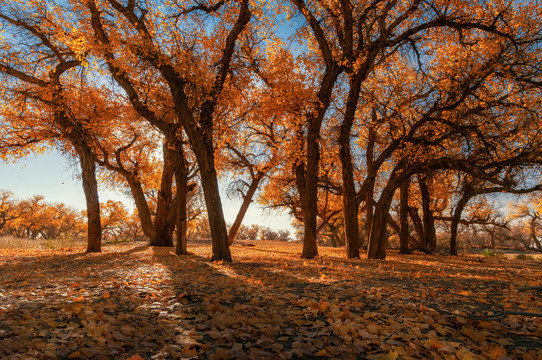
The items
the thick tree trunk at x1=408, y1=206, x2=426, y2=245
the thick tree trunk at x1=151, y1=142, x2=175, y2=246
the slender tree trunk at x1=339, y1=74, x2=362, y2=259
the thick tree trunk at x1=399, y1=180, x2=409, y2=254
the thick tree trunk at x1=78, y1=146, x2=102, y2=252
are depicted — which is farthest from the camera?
the thick tree trunk at x1=408, y1=206, x2=426, y2=245

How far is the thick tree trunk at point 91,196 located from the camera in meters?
11.9

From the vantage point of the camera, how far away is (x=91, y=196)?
11906 mm

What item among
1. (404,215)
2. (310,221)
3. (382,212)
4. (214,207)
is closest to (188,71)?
(214,207)

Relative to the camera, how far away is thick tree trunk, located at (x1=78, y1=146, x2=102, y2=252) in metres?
11.9

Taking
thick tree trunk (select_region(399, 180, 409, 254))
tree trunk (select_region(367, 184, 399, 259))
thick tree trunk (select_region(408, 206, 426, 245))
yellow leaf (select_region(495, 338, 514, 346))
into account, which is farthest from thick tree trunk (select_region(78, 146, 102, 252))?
thick tree trunk (select_region(408, 206, 426, 245))

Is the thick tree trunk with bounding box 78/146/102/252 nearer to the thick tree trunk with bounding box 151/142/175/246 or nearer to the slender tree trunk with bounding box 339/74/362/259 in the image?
the thick tree trunk with bounding box 151/142/175/246

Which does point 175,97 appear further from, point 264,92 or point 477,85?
point 477,85

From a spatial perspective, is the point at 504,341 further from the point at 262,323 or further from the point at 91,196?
the point at 91,196

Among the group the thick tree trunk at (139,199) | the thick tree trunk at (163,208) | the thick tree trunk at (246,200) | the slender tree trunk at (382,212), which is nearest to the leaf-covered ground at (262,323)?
the slender tree trunk at (382,212)

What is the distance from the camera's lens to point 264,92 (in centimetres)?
1298

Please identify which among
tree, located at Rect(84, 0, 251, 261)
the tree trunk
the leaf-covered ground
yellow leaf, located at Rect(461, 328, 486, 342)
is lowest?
the leaf-covered ground

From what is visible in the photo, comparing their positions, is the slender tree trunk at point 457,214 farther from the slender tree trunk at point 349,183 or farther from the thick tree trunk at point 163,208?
the thick tree trunk at point 163,208

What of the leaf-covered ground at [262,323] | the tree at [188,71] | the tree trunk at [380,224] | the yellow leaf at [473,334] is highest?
the tree at [188,71]

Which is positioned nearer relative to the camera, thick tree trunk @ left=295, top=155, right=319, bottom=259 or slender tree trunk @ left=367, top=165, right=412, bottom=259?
thick tree trunk @ left=295, top=155, right=319, bottom=259
